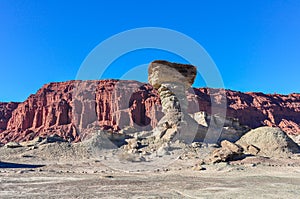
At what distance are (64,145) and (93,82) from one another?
85.7 meters

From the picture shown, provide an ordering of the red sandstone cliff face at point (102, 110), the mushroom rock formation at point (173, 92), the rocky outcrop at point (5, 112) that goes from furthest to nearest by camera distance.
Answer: the rocky outcrop at point (5, 112) < the red sandstone cliff face at point (102, 110) < the mushroom rock formation at point (173, 92)

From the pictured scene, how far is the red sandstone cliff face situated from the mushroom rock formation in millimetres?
54844

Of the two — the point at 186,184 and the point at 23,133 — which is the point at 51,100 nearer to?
the point at 23,133

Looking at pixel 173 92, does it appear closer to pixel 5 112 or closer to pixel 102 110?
pixel 102 110

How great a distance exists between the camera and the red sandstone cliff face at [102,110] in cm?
9557

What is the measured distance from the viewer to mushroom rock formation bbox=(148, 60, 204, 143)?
101 feet

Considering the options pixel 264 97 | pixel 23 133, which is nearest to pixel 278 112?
pixel 264 97

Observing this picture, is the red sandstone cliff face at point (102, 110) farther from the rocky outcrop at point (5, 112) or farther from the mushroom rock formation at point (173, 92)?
the mushroom rock formation at point (173, 92)

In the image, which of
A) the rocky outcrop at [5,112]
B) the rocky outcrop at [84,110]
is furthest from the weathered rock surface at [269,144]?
the rocky outcrop at [5,112]

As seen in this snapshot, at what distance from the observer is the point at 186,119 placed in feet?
102

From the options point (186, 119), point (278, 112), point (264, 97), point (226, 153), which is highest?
point (264, 97)

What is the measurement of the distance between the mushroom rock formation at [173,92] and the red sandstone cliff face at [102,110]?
54844mm

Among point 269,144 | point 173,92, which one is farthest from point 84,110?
point 269,144

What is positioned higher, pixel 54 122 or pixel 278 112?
pixel 278 112
